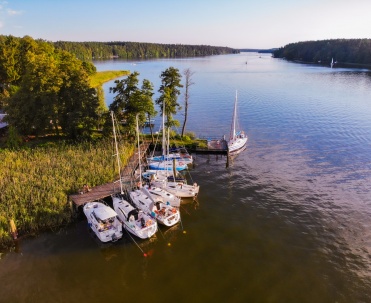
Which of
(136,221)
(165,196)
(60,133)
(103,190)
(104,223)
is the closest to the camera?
(104,223)

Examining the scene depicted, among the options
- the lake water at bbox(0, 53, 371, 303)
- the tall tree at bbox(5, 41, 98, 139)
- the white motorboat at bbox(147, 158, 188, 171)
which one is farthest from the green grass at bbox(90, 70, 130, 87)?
the lake water at bbox(0, 53, 371, 303)

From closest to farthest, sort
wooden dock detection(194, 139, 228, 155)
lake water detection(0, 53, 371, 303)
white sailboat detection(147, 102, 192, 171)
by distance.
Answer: lake water detection(0, 53, 371, 303) → white sailboat detection(147, 102, 192, 171) → wooden dock detection(194, 139, 228, 155)

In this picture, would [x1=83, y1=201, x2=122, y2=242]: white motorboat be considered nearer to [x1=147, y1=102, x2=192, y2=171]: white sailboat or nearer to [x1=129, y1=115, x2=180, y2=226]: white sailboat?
[x1=129, y1=115, x2=180, y2=226]: white sailboat

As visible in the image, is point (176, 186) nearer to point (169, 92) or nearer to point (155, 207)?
point (155, 207)

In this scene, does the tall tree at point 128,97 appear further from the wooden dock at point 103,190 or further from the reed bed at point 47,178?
the wooden dock at point 103,190

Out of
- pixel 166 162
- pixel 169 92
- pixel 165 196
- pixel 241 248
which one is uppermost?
pixel 169 92

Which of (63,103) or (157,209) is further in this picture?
(63,103)

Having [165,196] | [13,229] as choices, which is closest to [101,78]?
[165,196]

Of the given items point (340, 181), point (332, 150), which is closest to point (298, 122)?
point (332, 150)
